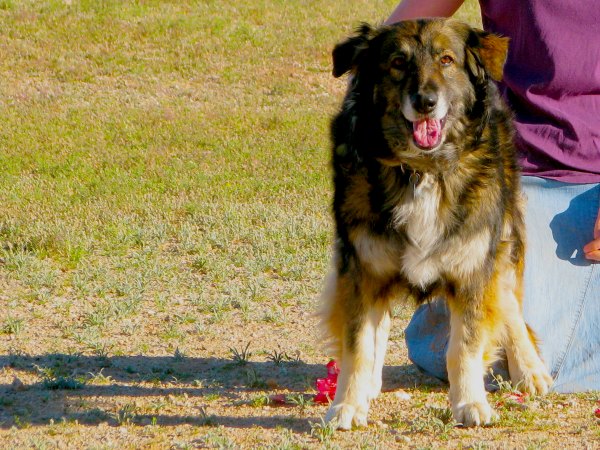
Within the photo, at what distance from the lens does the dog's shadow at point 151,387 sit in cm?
469

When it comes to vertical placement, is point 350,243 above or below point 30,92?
above

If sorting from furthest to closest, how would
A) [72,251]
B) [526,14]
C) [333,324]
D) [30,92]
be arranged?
[30,92] → [72,251] → [526,14] → [333,324]

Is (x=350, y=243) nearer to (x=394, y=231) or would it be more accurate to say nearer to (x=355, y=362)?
(x=394, y=231)

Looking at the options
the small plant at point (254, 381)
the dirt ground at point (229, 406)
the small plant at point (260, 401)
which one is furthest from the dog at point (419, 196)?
the small plant at point (254, 381)

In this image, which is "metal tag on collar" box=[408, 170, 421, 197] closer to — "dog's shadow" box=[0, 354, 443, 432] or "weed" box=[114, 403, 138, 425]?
"dog's shadow" box=[0, 354, 443, 432]

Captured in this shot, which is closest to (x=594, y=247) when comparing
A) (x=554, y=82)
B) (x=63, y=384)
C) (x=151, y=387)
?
(x=554, y=82)

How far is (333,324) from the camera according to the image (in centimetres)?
473

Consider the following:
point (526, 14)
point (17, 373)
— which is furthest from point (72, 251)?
point (526, 14)

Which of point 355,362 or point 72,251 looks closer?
point 355,362

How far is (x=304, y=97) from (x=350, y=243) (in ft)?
35.5

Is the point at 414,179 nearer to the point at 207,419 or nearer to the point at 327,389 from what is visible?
the point at 327,389

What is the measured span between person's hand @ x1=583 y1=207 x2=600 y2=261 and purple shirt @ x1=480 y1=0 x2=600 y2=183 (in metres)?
0.25

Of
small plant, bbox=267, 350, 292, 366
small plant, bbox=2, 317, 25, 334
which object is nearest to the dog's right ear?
small plant, bbox=267, 350, 292, 366

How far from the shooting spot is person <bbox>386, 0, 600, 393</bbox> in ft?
17.0
